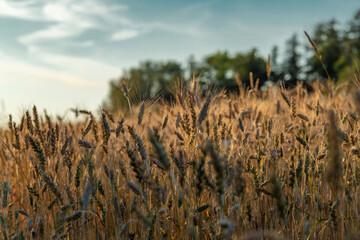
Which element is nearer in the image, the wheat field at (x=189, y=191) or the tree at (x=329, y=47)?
the wheat field at (x=189, y=191)

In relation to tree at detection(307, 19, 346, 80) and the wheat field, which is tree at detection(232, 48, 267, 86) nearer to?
tree at detection(307, 19, 346, 80)

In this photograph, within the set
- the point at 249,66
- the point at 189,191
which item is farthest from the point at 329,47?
the point at 189,191

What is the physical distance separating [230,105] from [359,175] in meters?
1.31

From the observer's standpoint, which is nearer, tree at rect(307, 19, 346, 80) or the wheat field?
the wheat field

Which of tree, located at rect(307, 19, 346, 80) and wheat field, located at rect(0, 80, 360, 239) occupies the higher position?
tree, located at rect(307, 19, 346, 80)

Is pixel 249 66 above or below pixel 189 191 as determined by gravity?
above

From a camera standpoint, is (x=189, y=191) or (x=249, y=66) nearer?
(x=189, y=191)

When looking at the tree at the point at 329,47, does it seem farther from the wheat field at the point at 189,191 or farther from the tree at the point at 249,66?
the wheat field at the point at 189,191

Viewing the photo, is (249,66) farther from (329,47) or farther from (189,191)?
(189,191)

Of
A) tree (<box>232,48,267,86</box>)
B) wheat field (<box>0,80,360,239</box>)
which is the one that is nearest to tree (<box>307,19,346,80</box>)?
tree (<box>232,48,267,86</box>)

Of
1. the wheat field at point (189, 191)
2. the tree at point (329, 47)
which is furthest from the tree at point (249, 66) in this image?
the wheat field at point (189, 191)

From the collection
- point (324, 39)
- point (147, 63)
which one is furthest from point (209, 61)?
point (324, 39)

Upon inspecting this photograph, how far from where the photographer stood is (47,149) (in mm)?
2303

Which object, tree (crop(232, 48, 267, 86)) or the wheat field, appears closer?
the wheat field
